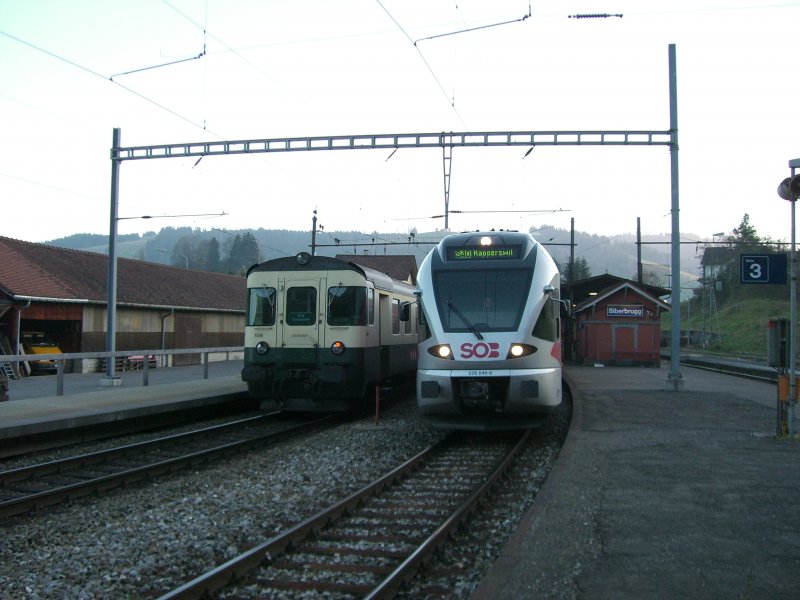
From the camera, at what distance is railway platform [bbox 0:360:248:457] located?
11172 millimetres

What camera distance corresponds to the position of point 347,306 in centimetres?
1429

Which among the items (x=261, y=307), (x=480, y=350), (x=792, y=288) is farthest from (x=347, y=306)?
(x=792, y=288)

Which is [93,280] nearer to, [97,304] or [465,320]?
[97,304]

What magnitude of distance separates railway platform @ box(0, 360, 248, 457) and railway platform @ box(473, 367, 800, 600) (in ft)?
25.8

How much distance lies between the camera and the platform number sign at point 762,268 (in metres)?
11.4

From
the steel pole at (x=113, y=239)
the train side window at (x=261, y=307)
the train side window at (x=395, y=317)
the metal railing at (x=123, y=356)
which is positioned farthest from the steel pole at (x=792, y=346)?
the steel pole at (x=113, y=239)

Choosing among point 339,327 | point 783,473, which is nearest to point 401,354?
point 339,327

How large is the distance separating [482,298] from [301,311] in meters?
4.64

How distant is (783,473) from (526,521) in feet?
Answer: 12.6

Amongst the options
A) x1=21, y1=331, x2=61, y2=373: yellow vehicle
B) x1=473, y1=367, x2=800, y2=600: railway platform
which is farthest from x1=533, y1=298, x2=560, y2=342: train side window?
x1=21, y1=331, x2=61, y2=373: yellow vehicle

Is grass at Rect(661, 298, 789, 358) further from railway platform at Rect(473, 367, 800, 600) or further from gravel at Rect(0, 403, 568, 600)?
gravel at Rect(0, 403, 568, 600)

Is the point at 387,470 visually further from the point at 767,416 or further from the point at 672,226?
the point at 672,226

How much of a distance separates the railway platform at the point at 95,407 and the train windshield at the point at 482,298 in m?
6.28

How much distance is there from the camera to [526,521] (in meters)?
6.47
